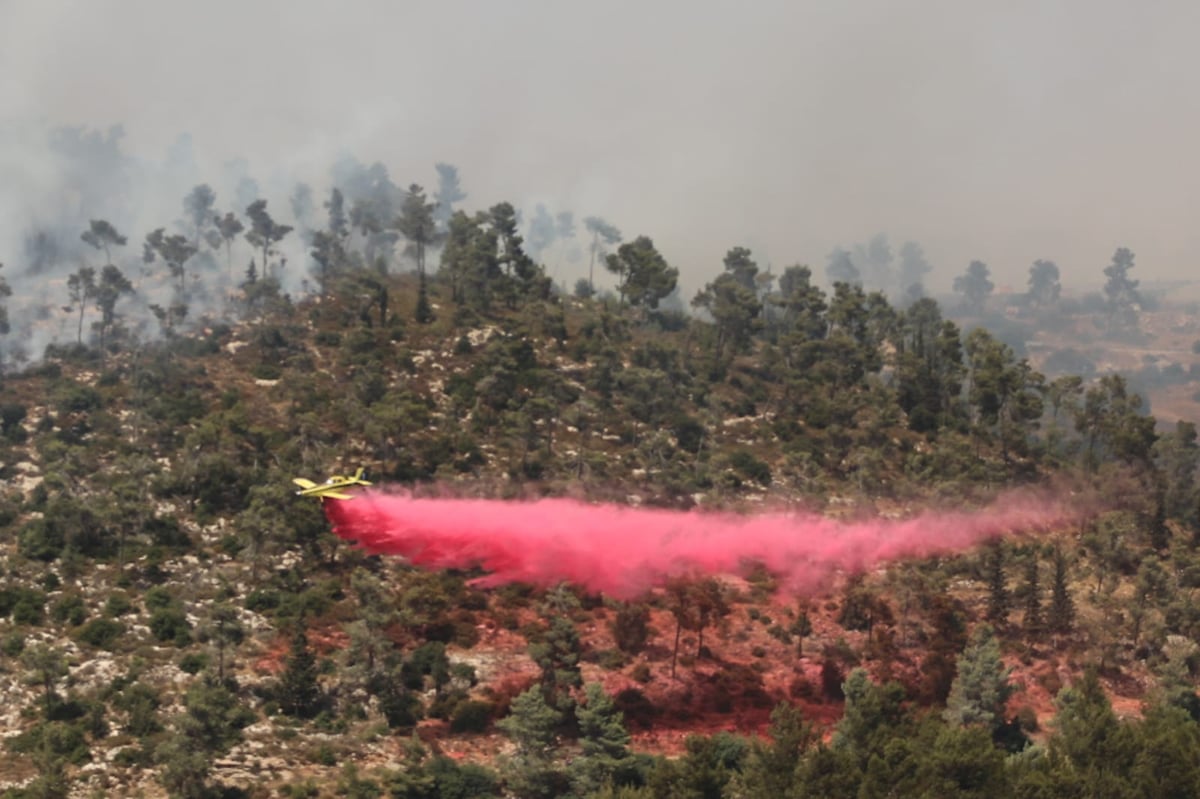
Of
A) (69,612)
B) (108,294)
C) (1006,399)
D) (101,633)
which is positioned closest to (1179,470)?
(1006,399)

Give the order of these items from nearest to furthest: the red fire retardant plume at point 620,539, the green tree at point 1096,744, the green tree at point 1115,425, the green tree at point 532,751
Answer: the green tree at point 1096,744, the green tree at point 532,751, the red fire retardant plume at point 620,539, the green tree at point 1115,425

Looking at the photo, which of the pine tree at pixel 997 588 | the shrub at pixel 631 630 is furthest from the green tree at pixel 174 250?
the pine tree at pixel 997 588

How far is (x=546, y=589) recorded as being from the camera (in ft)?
289

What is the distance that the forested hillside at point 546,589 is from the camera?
2388 inches

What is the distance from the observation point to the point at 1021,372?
12900 cm

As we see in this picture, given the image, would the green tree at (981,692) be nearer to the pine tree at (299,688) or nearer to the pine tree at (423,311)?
the pine tree at (299,688)

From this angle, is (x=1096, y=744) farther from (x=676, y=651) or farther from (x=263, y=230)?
(x=263, y=230)

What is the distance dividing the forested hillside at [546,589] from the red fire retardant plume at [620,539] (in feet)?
8.06

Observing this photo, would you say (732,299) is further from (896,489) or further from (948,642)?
(948,642)

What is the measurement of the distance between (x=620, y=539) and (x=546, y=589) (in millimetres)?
9728

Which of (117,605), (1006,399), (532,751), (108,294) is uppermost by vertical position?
(108,294)

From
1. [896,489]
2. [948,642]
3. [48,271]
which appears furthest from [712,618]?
[48,271]

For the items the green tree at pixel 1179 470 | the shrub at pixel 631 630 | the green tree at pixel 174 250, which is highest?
the green tree at pixel 174 250

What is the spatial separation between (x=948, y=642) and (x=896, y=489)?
1205 inches
